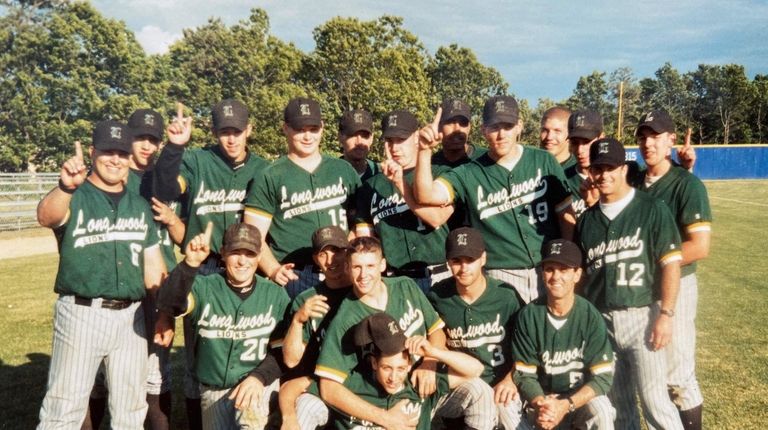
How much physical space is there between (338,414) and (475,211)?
1.83 meters

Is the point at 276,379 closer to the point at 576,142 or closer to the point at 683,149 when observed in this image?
the point at 576,142

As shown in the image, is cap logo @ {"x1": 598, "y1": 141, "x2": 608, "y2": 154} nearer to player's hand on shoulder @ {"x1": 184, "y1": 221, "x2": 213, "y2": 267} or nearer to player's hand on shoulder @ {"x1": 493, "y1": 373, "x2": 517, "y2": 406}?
player's hand on shoulder @ {"x1": 493, "y1": 373, "x2": 517, "y2": 406}

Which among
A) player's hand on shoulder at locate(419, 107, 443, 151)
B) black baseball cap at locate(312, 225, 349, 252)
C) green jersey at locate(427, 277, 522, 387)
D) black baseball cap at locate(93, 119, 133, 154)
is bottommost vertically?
green jersey at locate(427, 277, 522, 387)

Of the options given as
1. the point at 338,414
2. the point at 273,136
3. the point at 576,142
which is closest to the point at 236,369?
the point at 338,414

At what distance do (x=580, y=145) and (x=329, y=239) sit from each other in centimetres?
245

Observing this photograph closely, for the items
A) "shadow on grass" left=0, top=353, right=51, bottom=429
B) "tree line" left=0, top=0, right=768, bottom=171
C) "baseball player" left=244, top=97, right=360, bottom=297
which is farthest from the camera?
"tree line" left=0, top=0, right=768, bottom=171

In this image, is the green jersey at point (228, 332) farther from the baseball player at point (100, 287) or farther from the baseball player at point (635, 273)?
the baseball player at point (635, 273)

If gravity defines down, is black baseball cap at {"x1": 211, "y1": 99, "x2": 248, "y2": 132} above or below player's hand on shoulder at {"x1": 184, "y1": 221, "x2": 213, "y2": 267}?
above

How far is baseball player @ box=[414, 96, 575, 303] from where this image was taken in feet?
14.9

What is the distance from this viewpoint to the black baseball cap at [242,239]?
4.17 metres

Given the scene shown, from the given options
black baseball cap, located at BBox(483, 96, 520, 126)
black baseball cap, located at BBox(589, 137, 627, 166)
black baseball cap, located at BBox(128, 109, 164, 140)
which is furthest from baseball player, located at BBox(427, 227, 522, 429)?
black baseball cap, located at BBox(128, 109, 164, 140)

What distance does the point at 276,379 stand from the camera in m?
4.32

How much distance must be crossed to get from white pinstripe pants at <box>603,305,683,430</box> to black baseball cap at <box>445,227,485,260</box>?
1076 millimetres

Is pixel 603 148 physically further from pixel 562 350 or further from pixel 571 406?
pixel 571 406
